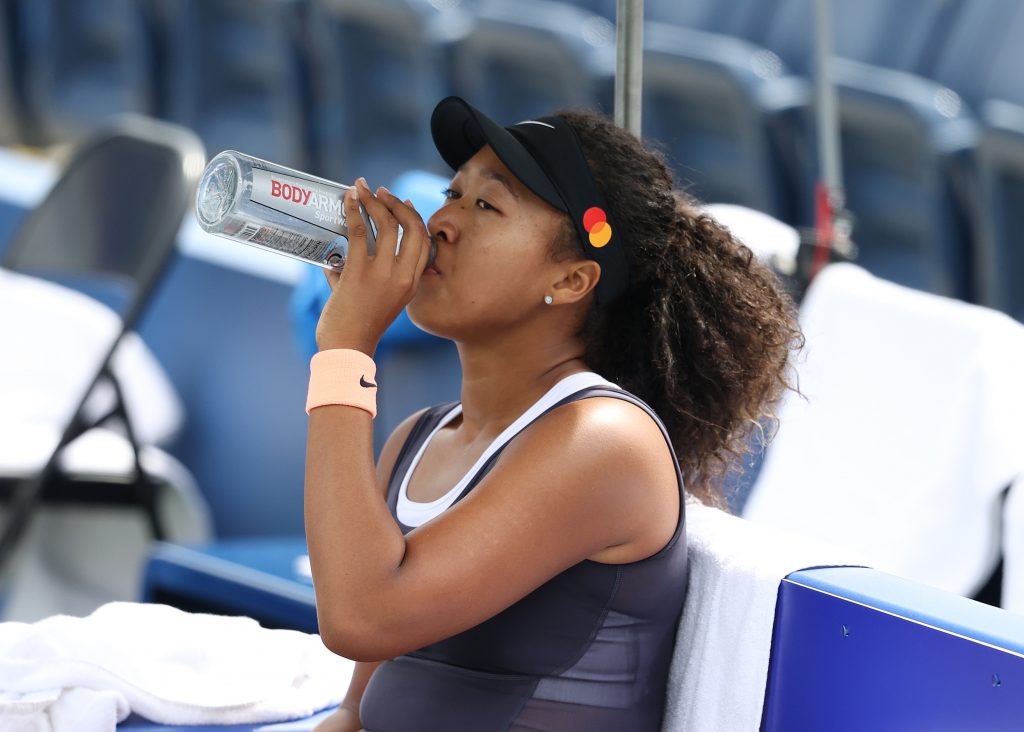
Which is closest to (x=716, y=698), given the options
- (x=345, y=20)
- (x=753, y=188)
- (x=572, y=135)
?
(x=572, y=135)

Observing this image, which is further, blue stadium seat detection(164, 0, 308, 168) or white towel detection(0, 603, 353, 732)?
blue stadium seat detection(164, 0, 308, 168)

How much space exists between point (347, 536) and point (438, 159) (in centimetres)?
299

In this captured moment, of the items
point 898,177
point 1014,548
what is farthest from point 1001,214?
point 1014,548

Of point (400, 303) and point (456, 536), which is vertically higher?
point (400, 303)

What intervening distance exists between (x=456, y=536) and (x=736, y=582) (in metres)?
0.25

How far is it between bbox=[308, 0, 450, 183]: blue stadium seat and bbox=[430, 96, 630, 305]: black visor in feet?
9.26

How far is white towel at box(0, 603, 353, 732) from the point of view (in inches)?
49.1

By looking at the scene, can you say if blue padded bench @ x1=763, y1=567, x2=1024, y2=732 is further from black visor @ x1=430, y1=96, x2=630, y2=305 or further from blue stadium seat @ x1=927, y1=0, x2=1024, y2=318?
blue stadium seat @ x1=927, y1=0, x2=1024, y2=318

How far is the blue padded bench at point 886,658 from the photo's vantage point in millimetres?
891

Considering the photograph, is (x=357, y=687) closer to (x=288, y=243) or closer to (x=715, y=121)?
(x=288, y=243)

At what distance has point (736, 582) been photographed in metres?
1.11

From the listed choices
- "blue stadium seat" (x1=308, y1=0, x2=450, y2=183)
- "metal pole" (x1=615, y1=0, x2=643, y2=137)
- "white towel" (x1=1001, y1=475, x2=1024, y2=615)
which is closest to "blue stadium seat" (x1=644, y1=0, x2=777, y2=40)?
"blue stadium seat" (x1=308, y1=0, x2=450, y2=183)

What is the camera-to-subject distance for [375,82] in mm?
4105

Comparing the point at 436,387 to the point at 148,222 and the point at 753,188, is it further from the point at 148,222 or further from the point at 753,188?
the point at 753,188
